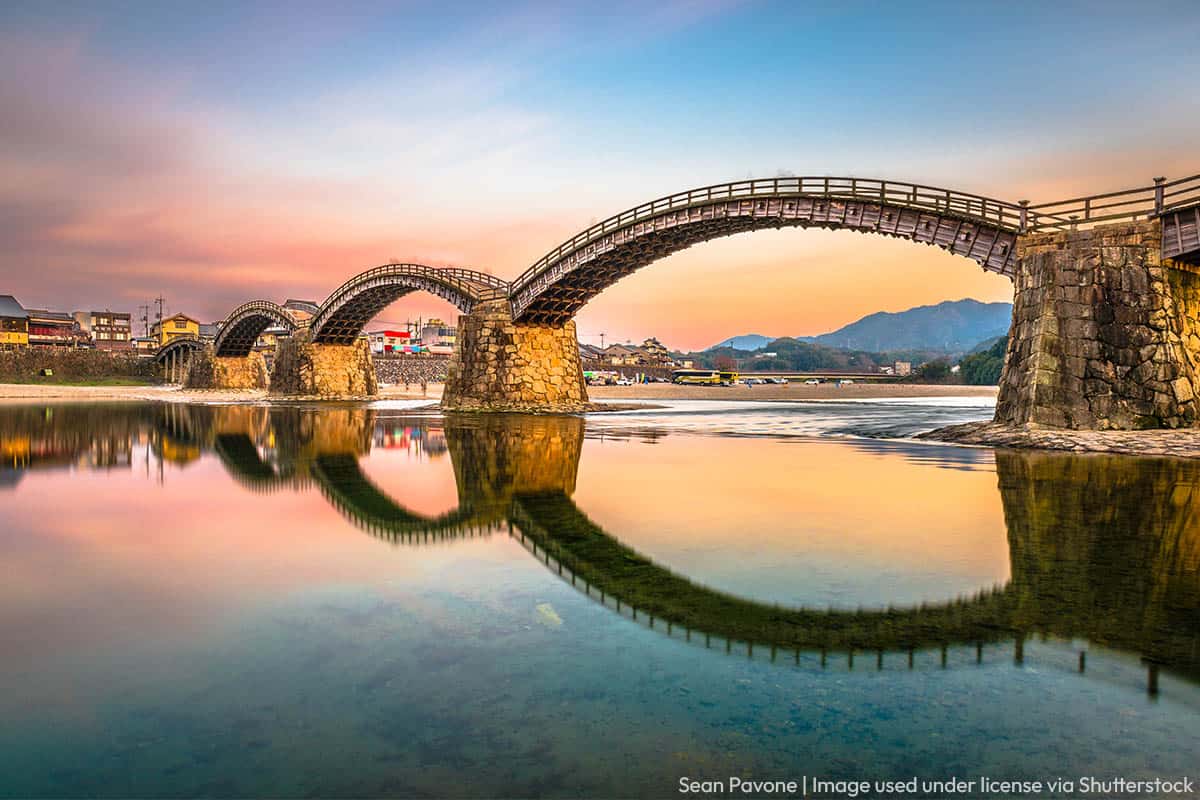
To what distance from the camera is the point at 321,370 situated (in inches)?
3007

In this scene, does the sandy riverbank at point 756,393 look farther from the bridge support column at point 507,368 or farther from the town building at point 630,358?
the town building at point 630,358

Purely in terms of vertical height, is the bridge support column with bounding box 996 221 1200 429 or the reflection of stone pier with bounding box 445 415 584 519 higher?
the bridge support column with bounding box 996 221 1200 429

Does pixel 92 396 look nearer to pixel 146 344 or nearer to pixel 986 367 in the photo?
pixel 146 344

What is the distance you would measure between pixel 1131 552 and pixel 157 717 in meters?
10.9

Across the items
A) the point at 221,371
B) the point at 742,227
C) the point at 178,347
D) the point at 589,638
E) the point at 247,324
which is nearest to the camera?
the point at 589,638

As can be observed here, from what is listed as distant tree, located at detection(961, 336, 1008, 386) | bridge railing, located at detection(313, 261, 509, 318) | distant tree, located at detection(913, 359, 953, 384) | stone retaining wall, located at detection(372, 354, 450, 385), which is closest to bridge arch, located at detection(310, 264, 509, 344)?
bridge railing, located at detection(313, 261, 509, 318)

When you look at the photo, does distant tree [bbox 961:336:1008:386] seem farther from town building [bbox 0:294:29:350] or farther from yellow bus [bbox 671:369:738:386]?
town building [bbox 0:294:29:350]

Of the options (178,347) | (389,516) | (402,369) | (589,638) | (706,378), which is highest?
(178,347)

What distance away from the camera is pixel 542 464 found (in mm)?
20094

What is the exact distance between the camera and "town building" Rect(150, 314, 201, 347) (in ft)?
499

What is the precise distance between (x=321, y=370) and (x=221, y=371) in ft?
106

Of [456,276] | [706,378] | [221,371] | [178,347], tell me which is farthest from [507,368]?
[706,378]

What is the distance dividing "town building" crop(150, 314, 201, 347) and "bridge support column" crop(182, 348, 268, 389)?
54.9 meters

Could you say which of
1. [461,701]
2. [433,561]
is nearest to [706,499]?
[433,561]
